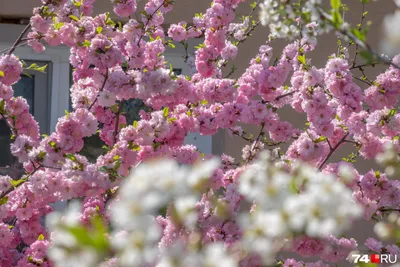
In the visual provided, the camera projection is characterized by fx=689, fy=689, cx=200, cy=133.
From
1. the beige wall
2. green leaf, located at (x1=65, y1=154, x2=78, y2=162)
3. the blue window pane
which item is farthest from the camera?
the blue window pane

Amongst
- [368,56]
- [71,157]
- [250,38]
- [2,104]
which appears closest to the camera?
[368,56]

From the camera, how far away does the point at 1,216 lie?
2.60 metres

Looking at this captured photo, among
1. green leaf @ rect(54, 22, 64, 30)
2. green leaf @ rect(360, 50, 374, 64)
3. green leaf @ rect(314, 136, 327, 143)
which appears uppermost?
green leaf @ rect(54, 22, 64, 30)

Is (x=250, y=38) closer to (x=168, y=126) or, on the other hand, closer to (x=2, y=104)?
(x=168, y=126)

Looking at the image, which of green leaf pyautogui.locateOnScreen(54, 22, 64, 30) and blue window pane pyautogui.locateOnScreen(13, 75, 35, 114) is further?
blue window pane pyautogui.locateOnScreen(13, 75, 35, 114)

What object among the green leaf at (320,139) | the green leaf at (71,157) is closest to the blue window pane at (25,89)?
the green leaf at (71,157)

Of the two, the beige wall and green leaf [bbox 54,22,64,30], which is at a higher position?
the beige wall

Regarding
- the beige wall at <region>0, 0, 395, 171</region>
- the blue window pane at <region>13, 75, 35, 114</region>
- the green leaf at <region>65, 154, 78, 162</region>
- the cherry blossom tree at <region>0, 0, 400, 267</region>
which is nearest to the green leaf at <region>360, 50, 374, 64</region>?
the cherry blossom tree at <region>0, 0, 400, 267</region>

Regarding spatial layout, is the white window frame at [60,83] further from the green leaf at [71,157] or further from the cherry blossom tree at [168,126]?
the green leaf at [71,157]

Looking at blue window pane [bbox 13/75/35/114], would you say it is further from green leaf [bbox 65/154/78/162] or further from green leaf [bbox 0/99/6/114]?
green leaf [bbox 65/154/78/162]

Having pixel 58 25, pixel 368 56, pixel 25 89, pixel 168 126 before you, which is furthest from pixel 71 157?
pixel 25 89

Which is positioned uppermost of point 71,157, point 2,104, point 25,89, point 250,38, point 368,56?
point 250,38

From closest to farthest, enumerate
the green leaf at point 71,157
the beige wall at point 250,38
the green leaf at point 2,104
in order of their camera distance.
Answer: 1. the green leaf at point 71,157
2. the green leaf at point 2,104
3. the beige wall at point 250,38

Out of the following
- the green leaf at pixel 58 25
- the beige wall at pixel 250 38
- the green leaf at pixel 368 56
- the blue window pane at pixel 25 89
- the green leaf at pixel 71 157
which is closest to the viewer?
the green leaf at pixel 368 56
